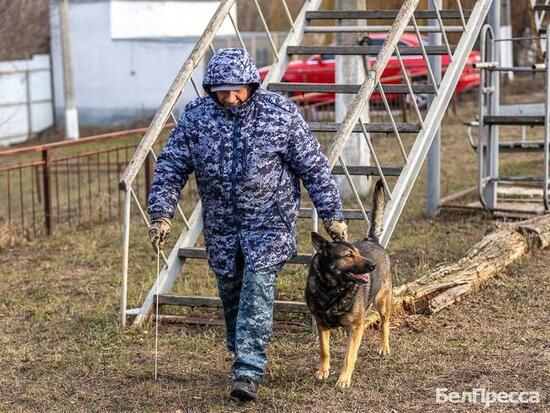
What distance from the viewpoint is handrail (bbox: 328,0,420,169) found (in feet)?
21.2

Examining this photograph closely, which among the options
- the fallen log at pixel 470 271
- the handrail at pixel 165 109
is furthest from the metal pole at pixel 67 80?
the handrail at pixel 165 109

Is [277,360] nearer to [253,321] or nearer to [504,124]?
[253,321]

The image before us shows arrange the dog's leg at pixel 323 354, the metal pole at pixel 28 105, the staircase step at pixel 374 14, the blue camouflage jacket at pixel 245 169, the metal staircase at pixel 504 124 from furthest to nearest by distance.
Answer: the metal pole at pixel 28 105
the metal staircase at pixel 504 124
the staircase step at pixel 374 14
the dog's leg at pixel 323 354
the blue camouflage jacket at pixel 245 169

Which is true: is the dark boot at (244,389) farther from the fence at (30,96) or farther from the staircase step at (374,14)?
the fence at (30,96)

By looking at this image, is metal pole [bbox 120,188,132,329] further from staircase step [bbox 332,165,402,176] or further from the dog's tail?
the dog's tail

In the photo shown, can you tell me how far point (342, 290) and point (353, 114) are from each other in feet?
5.10

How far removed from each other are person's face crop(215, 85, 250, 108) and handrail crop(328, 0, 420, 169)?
42.1 inches

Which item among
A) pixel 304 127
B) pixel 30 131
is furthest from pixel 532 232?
pixel 30 131

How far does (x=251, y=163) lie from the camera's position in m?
5.32

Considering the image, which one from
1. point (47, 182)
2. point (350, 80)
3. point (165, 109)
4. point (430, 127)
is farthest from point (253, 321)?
point (350, 80)

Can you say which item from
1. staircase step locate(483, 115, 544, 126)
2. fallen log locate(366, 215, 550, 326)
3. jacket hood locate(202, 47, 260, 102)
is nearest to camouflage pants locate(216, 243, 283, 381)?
jacket hood locate(202, 47, 260, 102)

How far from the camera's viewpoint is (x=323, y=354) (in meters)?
5.70

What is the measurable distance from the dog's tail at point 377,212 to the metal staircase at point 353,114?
1.05ft

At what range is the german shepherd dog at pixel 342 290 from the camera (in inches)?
211
